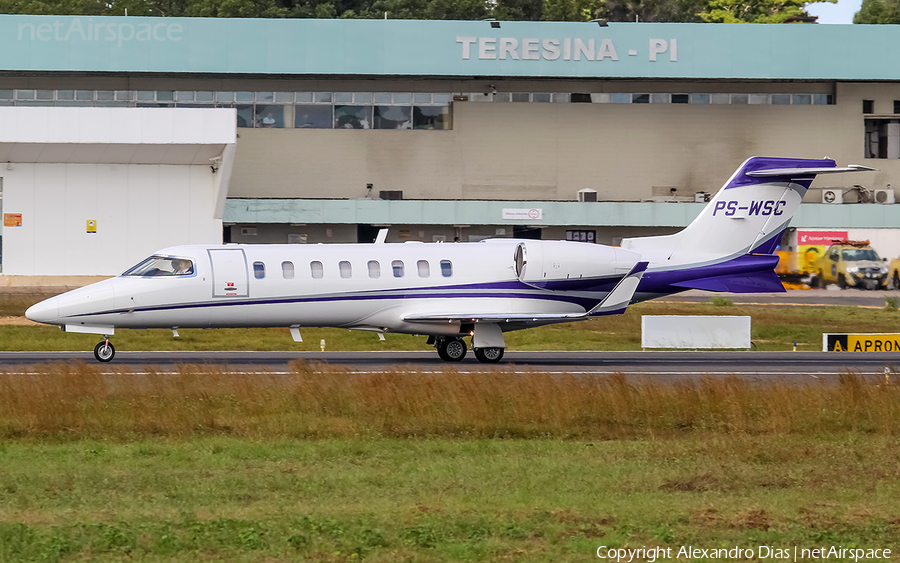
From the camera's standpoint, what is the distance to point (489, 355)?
26.3m

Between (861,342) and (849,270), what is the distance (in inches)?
1118

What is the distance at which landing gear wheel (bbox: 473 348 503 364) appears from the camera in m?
26.2

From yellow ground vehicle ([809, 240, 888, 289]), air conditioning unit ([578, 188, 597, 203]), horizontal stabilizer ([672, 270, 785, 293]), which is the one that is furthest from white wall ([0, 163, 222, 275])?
yellow ground vehicle ([809, 240, 888, 289])

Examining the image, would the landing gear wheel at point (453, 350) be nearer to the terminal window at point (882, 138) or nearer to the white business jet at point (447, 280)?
the white business jet at point (447, 280)

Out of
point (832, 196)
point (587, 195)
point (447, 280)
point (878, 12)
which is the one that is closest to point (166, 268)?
point (447, 280)

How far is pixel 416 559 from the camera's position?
8.95 meters

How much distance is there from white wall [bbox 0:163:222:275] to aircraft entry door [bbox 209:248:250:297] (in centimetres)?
2438

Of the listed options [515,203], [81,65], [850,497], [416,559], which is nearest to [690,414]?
[850,497]

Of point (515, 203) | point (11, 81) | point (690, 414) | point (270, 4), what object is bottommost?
point (690, 414)

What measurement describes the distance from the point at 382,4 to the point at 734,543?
8313 cm

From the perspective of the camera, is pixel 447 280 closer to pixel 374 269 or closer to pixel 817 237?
pixel 374 269

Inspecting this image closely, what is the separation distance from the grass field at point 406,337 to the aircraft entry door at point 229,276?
20.5 ft

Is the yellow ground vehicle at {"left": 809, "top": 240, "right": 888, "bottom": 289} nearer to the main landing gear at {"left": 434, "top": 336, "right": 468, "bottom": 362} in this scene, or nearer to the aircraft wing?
the aircraft wing

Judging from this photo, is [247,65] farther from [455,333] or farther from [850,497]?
[850,497]
